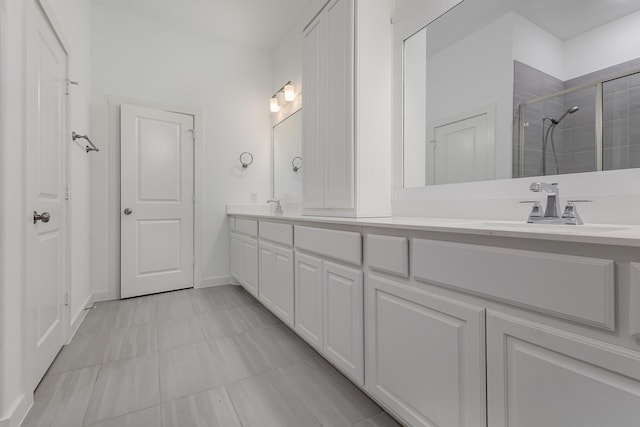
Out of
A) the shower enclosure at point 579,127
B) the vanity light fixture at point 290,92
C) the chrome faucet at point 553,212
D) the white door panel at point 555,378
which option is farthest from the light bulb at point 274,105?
the white door panel at point 555,378

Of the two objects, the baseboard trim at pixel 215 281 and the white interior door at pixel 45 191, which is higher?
the white interior door at pixel 45 191

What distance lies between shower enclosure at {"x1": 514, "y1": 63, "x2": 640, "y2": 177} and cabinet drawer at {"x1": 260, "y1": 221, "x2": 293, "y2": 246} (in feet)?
4.17

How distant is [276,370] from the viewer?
1625 mm

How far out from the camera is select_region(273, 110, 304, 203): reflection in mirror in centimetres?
297

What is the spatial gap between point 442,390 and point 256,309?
193 centimetres

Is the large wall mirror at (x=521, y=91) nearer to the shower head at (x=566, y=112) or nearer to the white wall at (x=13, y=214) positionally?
the shower head at (x=566, y=112)

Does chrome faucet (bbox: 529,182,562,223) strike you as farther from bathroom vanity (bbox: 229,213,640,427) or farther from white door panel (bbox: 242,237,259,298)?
white door panel (bbox: 242,237,259,298)

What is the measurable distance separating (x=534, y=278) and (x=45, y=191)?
224 cm

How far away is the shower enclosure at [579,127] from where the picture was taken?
40.4 inches

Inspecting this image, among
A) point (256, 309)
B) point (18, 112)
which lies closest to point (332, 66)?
point (18, 112)

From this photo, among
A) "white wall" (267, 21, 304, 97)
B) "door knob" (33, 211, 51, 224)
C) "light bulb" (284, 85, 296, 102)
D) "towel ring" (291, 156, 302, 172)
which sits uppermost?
"white wall" (267, 21, 304, 97)

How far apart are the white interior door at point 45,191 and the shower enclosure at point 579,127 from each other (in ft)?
7.48

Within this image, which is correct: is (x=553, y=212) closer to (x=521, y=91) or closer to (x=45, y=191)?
(x=521, y=91)

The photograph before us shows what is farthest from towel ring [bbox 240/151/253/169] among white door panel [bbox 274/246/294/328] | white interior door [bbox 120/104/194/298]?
white door panel [bbox 274/246/294/328]
